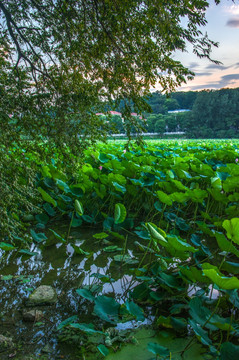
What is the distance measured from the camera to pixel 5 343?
3.25 feet

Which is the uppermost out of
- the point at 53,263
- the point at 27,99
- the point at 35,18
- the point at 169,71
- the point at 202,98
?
the point at 202,98

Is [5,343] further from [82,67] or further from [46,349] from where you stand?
[82,67]

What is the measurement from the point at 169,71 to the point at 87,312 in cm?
199

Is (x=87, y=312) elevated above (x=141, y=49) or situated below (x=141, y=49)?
below

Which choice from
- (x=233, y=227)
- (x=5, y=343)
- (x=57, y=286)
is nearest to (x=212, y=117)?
(x=57, y=286)

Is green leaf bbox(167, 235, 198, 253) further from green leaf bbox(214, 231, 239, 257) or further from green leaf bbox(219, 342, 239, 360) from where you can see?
green leaf bbox(219, 342, 239, 360)

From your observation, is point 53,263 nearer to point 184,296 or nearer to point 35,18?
point 184,296

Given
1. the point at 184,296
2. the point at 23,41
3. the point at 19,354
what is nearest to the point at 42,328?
the point at 19,354

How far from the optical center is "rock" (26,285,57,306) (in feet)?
4.20

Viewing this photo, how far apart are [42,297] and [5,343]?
0.32 meters

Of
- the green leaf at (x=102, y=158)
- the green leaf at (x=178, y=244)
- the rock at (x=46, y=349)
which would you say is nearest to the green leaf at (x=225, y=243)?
the green leaf at (x=178, y=244)

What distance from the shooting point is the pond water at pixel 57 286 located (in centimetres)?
101

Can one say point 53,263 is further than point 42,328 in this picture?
Yes

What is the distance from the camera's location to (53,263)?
180 cm
